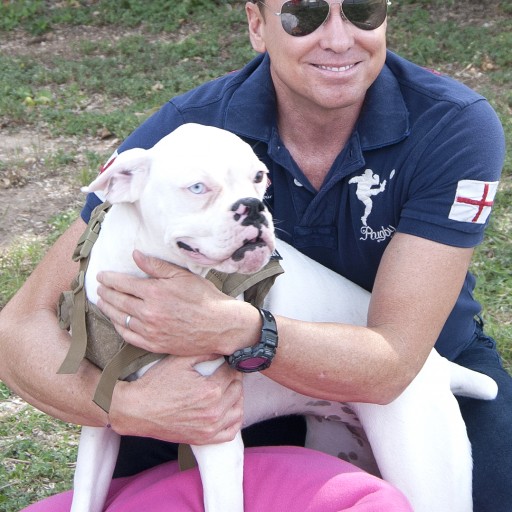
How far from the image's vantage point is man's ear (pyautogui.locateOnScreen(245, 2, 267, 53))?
2.90 metres

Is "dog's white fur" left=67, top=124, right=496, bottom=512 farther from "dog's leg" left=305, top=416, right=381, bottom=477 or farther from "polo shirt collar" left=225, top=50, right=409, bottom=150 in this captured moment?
"polo shirt collar" left=225, top=50, right=409, bottom=150

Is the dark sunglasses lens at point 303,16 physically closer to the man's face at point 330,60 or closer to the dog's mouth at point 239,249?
the man's face at point 330,60

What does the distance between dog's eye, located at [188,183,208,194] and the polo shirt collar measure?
2.31ft

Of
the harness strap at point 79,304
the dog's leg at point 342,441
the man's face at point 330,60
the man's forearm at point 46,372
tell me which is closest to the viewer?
the harness strap at point 79,304

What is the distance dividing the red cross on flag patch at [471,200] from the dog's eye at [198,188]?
0.79 meters

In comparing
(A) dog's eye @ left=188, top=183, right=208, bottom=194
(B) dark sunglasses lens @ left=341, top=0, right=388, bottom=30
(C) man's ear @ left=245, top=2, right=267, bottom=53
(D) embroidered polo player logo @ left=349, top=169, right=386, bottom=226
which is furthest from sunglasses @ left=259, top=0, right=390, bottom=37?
(A) dog's eye @ left=188, top=183, right=208, bottom=194

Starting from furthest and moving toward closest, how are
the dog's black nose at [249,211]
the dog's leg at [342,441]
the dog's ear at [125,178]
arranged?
the dog's leg at [342,441], the dog's ear at [125,178], the dog's black nose at [249,211]

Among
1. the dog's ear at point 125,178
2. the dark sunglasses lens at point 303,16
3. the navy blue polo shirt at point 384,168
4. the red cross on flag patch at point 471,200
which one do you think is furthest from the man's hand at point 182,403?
Answer: the dark sunglasses lens at point 303,16

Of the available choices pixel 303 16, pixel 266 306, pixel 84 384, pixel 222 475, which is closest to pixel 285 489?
pixel 222 475

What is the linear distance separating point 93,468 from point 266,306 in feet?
2.06

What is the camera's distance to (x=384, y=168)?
9.02 ft

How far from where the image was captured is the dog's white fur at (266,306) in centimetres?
217

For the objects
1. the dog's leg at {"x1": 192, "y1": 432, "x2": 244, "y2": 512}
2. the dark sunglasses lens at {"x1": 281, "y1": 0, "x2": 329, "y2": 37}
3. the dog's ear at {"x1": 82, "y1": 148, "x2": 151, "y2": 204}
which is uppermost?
the dark sunglasses lens at {"x1": 281, "y1": 0, "x2": 329, "y2": 37}

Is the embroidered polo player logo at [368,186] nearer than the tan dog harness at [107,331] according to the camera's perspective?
No
